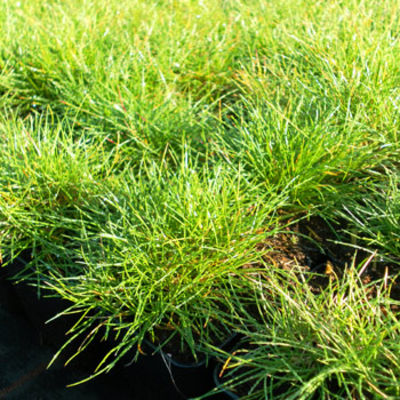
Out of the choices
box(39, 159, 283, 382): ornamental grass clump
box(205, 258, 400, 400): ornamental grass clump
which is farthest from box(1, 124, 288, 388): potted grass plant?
box(205, 258, 400, 400): ornamental grass clump

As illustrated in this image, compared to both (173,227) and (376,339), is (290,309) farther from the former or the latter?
(173,227)

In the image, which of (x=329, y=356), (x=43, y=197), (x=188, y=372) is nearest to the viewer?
(x=329, y=356)

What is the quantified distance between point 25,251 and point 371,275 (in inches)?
50.0

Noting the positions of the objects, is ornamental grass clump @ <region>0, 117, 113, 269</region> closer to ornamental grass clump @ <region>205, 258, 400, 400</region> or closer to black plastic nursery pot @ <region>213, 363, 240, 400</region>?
black plastic nursery pot @ <region>213, 363, 240, 400</region>

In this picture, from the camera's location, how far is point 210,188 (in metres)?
1.59

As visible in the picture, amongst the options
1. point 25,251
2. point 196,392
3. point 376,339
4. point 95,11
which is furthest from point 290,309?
point 95,11

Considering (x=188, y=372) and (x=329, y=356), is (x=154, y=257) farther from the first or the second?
(x=329, y=356)

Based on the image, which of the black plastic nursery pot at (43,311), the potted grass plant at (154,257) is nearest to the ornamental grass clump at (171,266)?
the potted grass plant at (154,257)

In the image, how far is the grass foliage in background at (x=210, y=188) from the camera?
1326mm

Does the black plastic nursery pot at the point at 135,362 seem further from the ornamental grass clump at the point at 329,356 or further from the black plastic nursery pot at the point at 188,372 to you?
the ornamental grass clump at the point at 329,356

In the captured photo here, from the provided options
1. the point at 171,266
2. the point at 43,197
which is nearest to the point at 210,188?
the point at 171,266

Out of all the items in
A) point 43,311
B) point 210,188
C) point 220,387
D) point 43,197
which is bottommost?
point 43,311

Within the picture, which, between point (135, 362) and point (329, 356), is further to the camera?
point (135, 362)

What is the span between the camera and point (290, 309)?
1.35 metres
